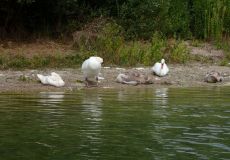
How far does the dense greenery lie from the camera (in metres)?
23.3

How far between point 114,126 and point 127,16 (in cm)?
1528

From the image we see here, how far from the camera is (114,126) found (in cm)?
998

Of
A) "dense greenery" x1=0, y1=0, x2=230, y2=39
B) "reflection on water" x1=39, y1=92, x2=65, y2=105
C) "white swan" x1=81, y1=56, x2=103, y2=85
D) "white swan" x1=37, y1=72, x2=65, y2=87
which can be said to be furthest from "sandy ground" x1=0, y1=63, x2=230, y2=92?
"dense greenery" x1=0, y1=0, x2=230, y2=39

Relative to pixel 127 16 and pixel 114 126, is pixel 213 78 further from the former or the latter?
pixel 114 126

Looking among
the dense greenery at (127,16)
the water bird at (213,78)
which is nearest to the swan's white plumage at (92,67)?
the water bird at (213,78)

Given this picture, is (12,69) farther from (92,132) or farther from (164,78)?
(92,132)

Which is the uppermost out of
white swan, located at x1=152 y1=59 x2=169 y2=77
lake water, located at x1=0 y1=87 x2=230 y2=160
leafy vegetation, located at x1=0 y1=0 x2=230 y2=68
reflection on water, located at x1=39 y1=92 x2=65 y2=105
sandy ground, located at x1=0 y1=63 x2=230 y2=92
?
leafy vegetation, located at x1=0 y1=0 x2=230 y2=68

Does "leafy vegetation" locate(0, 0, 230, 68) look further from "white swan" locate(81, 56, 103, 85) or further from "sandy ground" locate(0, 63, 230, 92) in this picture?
"white swan" locate(81, 56, 103, 85)

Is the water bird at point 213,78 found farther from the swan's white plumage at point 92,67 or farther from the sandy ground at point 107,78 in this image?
the swan's white plumage at point 92,67

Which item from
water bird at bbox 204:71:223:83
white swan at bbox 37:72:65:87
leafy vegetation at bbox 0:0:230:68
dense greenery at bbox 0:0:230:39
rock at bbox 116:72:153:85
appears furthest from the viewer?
dense greenery at bbox 0:0:230:39

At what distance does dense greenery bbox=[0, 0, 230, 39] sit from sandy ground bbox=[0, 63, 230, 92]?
12.4ft

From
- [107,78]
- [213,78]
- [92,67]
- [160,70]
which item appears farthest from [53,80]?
[213,78]

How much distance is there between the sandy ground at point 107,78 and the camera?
53.8 feet

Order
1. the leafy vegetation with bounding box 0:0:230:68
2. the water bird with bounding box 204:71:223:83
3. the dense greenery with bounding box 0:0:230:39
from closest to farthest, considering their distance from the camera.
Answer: the water bird with bounding box 204:71:223:83 < the leafy vegetation with bounding box 0:0:230:68 < the dense greenery with bounding box 0:0:230:39
